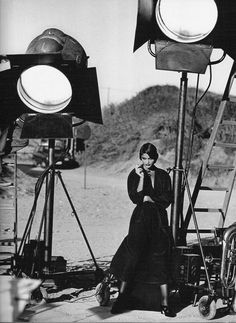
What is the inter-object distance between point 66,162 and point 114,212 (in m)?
12.0

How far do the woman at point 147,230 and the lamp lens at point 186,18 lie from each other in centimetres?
106

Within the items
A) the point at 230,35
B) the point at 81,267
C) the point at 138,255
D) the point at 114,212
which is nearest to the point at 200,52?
the point at 230,35

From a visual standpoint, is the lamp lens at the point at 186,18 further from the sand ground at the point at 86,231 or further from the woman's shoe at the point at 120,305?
the sand ground at the point at 86,231

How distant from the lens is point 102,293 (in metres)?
5.33

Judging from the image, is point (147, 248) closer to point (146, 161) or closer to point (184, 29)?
point (146, 161)

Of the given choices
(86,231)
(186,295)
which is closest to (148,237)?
(186,295)

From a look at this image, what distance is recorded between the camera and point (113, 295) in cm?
588


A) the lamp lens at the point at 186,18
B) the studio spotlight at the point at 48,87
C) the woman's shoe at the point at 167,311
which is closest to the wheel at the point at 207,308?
the woman's shoe at the point at 167,311

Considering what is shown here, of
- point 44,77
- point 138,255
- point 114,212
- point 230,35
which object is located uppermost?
point 230,35

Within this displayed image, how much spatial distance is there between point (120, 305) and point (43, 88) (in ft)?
6.88

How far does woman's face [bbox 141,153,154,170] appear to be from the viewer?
209 inches

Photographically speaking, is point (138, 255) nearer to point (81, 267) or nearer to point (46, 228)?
point (46, 228)

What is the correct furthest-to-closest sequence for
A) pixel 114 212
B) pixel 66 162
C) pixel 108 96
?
1. pixel 108 96
2. pixel 66 162
3. pixel 114 212

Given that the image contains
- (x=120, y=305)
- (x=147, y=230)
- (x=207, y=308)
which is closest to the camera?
(x=207, y=308)
